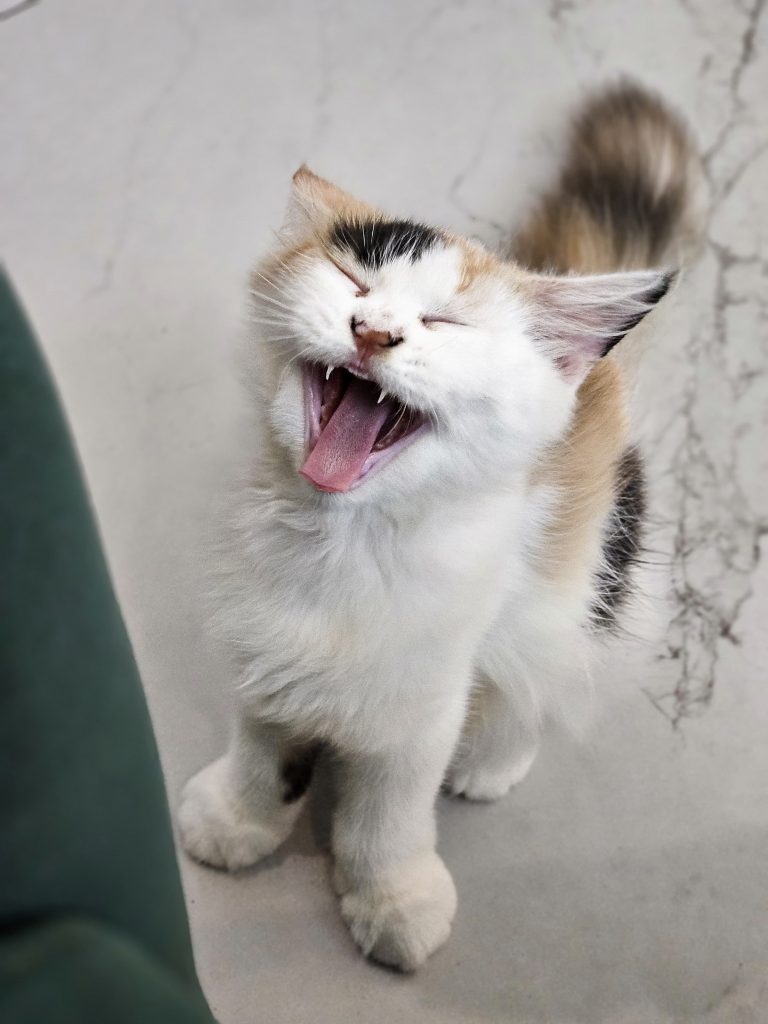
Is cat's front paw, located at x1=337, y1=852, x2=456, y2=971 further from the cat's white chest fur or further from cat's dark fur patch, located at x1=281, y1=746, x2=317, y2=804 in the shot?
the cat's white chest fur

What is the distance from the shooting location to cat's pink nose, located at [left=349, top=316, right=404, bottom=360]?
618mm

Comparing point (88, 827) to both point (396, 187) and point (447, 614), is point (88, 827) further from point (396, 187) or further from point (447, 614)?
point (396, 187)

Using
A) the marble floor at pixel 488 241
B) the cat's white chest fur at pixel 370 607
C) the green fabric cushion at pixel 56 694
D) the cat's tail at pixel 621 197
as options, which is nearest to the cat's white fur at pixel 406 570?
the cat's white chest fur at pixel 370 607

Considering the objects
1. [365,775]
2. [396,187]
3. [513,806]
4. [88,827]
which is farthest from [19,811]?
[396,187]

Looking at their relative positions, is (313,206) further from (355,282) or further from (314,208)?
(355,282)

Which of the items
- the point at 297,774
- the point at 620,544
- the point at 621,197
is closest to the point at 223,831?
the point at 297,774

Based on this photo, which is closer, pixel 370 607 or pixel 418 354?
pixel 418 354

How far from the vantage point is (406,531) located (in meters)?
0.71

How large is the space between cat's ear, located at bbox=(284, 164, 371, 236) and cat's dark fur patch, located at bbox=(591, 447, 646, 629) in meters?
0.35

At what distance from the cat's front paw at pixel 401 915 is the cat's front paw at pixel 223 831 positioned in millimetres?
105

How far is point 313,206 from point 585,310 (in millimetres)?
236

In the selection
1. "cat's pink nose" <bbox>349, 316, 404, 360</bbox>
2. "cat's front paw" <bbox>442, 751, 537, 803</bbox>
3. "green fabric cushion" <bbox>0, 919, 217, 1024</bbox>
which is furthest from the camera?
"cat's front paw" <bbox>442, 751, 537, 803</bbox>

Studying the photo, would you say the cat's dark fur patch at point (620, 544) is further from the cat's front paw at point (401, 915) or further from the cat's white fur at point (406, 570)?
the cat's front paw at point (401, 915)

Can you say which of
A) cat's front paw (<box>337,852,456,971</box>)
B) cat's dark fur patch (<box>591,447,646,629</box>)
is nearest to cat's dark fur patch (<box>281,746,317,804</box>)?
cat's front paw (<box>337,852,456,971</box>)
